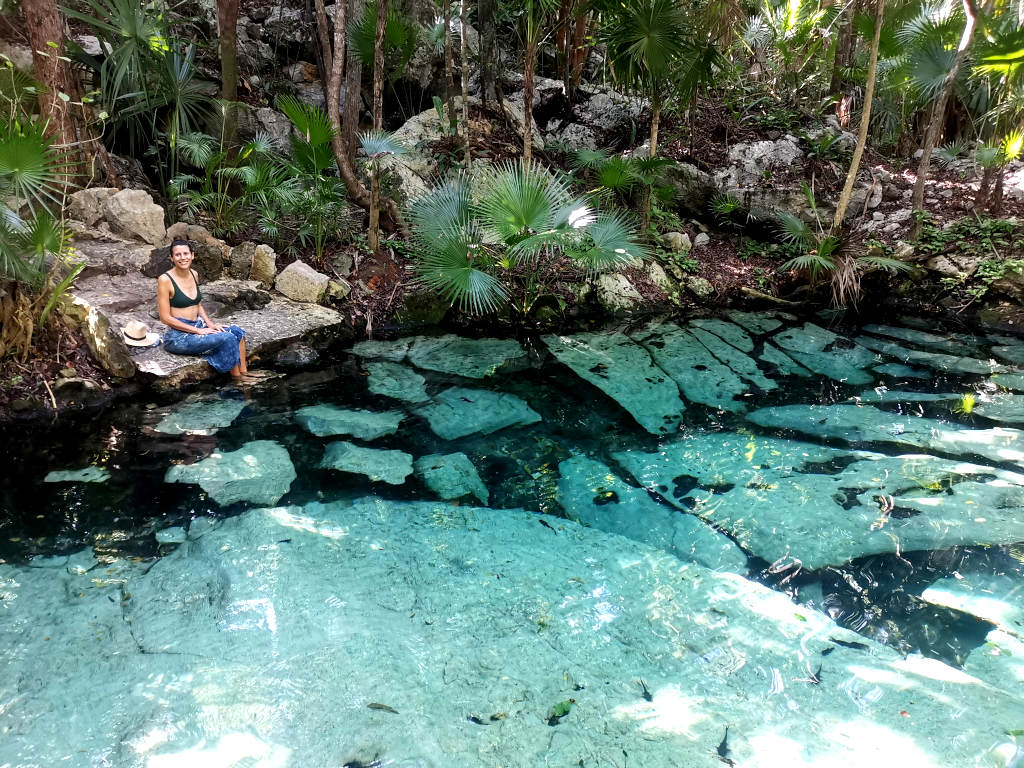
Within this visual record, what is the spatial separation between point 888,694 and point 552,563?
4.64 feet

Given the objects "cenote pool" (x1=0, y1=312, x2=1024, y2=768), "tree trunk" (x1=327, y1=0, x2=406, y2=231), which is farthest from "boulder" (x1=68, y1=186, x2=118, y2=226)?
"cenote pool" (x1=0, y1=312, x2=1024, y2=768)

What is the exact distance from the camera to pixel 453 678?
2.26 meters

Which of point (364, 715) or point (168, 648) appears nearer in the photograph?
point (364, 715)

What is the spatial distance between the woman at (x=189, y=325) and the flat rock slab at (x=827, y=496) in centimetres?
309

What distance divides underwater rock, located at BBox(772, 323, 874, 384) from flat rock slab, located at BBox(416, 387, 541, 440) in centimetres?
293

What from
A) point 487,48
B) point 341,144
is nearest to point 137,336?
point 341,144

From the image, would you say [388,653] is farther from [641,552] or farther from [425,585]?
[641,552]

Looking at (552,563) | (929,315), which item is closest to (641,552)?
(552,563)

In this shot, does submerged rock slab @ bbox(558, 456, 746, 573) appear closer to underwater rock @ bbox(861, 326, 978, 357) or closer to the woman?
the woman

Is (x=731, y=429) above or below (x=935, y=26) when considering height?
below

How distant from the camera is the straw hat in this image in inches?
188

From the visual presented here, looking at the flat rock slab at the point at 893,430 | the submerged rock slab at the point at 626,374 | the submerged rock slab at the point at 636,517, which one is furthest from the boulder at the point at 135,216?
the flat rock slab at the point at 893,430

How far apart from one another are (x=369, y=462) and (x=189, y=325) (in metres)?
1.93

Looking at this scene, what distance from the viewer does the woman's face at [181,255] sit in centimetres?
441
